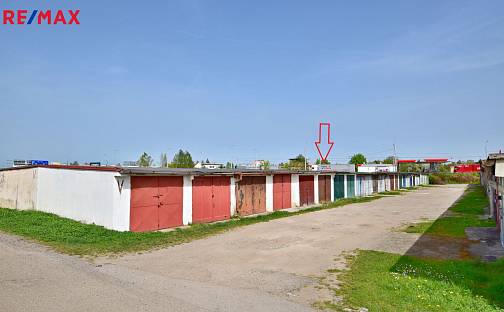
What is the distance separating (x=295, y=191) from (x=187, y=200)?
12.4m

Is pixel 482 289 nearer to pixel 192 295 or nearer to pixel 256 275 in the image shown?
pixel 256 275

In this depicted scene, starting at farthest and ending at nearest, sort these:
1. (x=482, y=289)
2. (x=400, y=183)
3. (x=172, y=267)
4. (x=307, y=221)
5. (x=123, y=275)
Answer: (x=400, y=183), (x=307, y=221), (x=172, y=267), (x=123, y=275), (x=482, y=289)

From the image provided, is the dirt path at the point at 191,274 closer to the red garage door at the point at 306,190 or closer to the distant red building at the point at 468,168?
the red garage door at the point at 306,190

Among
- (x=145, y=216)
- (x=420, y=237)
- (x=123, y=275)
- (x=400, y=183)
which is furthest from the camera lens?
(x=400, y=183)

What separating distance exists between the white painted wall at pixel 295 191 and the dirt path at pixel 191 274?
13.3 metres

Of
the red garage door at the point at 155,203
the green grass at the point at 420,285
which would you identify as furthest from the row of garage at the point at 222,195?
the green grass at the point at 420,285

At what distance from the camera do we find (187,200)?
19.3 meters

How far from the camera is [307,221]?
20.5m

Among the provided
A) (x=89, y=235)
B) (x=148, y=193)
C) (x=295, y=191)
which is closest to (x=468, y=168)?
(x=295, y=191)

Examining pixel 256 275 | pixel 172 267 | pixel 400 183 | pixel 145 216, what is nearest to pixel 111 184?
pixel 145 216

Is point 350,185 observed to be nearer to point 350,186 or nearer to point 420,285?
point 350,186

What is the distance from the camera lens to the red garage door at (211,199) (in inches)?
787

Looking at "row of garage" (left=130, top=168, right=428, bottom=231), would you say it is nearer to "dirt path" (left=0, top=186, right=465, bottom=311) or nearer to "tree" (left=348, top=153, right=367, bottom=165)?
"dirt path" (left=0, top=186, right=465, bottom=311)

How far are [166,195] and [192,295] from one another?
36.0 ft
